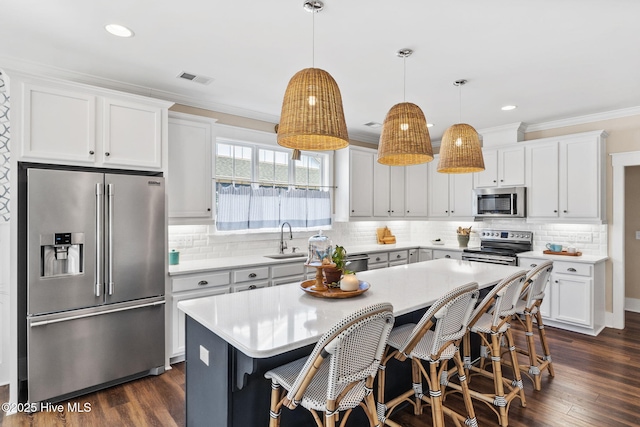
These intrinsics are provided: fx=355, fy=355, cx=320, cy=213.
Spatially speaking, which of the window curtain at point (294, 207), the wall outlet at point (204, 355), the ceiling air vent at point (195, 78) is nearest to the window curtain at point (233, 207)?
the window curtain at point (294, 207)

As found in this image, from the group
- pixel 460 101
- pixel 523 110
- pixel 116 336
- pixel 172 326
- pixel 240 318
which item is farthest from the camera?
pixel 523 110

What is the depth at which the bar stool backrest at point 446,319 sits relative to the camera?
1.80 meters

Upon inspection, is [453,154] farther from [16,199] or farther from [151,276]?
[16,199]

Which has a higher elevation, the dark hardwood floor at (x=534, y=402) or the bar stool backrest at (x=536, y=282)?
the bar stool backrest at (x=536, y=282)

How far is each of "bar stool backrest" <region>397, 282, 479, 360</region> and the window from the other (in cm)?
288

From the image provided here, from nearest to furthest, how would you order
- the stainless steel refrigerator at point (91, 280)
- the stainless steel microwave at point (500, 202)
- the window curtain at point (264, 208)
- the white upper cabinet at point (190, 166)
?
1. the stainless steel refrigerator at point (91, 280)
2. the white upper cabinet at point (190, 166)
3. the window curtain at point (264, 208)
4. the stainless steel microwave at point (500, 202)

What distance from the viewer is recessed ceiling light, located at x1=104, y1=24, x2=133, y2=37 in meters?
2.38

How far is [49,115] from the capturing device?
270 centimetres

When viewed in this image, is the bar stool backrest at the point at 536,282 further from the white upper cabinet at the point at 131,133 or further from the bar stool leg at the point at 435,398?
the white upper cabinet at the point at 131,133

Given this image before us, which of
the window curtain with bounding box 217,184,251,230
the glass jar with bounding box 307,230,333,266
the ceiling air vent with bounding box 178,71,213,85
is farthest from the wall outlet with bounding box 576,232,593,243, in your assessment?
the ceiling air vent with bounding box 178,71,213,85

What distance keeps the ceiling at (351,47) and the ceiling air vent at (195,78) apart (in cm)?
6

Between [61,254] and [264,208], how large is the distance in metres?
2.28

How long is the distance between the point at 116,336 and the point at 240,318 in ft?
5.78

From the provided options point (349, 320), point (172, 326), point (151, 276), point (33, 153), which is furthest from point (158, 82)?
point (349, 320)
